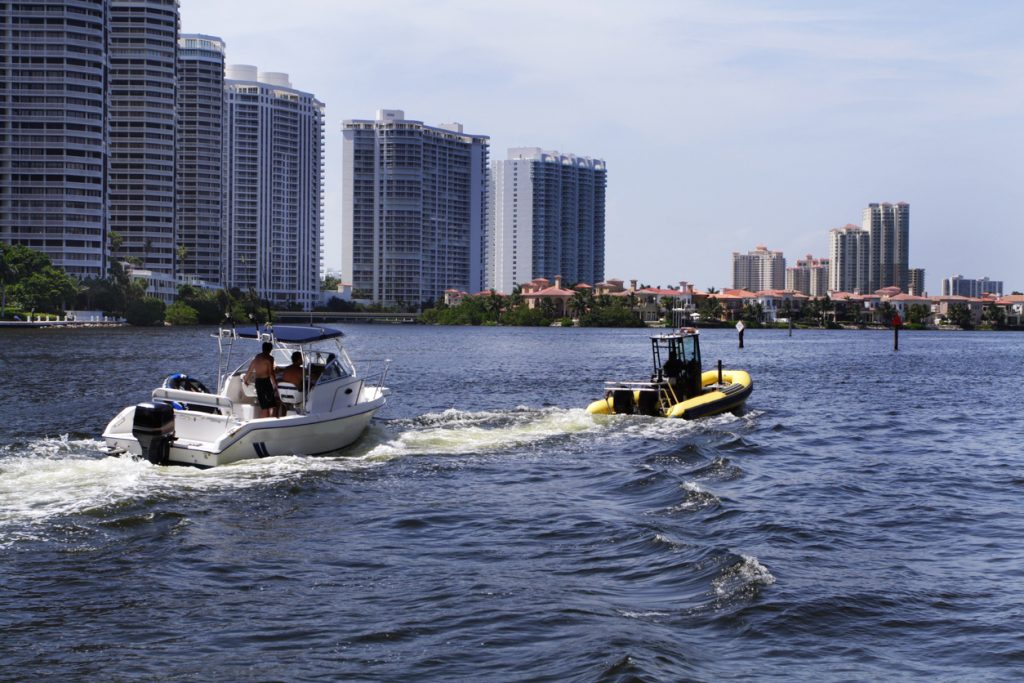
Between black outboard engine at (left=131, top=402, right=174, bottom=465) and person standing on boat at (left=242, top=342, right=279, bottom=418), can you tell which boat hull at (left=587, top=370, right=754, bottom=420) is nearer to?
person standing on boat at (left=242, top=342, right=279, bottom=418)

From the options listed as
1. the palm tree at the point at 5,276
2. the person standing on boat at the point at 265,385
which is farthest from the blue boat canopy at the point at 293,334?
the palm tree at the point at 5,276

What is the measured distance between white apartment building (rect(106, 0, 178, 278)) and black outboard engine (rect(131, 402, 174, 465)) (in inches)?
7266

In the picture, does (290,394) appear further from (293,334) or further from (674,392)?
(674,392)

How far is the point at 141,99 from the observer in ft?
641

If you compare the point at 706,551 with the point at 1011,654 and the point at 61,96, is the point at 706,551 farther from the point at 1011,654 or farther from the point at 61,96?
the point at 61,96

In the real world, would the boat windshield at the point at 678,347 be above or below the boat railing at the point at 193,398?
above

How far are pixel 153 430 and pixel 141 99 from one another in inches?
7537

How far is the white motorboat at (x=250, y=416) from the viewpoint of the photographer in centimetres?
2006

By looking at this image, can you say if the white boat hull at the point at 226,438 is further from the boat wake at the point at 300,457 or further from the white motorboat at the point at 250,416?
the boat wake at the point at 300,457

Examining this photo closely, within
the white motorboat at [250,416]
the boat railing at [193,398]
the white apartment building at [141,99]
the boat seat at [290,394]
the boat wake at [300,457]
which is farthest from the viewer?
the white apartment building at [141,99]

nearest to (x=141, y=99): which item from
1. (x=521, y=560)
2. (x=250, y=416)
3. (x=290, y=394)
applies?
(x=290, y=394)

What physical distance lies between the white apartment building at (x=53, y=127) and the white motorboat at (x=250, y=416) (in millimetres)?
153295

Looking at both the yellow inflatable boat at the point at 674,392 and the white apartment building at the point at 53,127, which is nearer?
the yellow inflatable boat at the point at 674,392

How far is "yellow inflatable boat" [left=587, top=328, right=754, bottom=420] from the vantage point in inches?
1245
